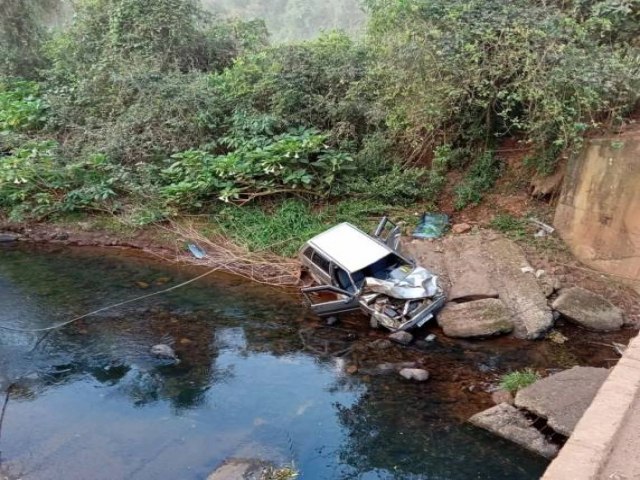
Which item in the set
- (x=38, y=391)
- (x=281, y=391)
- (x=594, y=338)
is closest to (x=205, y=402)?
(x=281, y=391)

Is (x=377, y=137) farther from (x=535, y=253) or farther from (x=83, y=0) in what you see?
(x=83, y=0)

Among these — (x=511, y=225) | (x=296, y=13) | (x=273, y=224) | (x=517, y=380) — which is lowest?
(x=517, y=380)

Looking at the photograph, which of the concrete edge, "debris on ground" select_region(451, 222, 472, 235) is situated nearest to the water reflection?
the concrete edge

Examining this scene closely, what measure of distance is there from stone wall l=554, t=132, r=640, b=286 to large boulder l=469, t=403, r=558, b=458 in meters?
4.52

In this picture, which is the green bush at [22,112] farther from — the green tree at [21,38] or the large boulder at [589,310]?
the large boulder at [589,310]

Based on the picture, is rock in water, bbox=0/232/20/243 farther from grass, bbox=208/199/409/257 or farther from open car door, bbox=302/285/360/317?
open car door, bbox=302/285/360/317

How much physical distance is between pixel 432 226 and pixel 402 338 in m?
3.63

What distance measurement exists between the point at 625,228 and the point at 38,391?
10.9 m

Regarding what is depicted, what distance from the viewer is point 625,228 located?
1020cm

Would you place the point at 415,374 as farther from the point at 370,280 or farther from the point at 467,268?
the point at 467,268

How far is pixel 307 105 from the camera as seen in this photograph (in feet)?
47.6

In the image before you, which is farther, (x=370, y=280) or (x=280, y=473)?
(x=370, y=280)

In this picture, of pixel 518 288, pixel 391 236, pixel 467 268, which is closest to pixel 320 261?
pixel 391 236

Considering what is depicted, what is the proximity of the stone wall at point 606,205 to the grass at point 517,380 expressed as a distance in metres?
3.54
